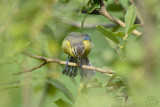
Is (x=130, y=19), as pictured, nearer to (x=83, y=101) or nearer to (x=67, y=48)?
(x=83, y=101)

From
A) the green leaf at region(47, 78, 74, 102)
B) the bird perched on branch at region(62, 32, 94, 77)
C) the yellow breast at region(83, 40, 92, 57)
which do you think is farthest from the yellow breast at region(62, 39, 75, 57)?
the green leaf at region(47, 78, 74, 102)

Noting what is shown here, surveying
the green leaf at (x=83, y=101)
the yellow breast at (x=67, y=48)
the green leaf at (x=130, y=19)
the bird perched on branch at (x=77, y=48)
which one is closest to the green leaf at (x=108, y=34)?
the green leaf at (x=130, y=19)

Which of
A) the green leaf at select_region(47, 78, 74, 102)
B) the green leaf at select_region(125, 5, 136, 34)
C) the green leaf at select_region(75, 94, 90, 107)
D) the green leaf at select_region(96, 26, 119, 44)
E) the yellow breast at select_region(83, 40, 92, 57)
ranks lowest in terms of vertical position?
the yellow breast at select_region(83, 40, 92, 57)

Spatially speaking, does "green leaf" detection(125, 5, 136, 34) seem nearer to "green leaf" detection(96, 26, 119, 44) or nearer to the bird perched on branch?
"green leaf" detection(96, 26, 119, 44)

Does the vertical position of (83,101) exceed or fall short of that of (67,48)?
it exceeds it

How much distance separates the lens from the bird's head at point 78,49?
2.01m

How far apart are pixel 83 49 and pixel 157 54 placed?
5.70ft

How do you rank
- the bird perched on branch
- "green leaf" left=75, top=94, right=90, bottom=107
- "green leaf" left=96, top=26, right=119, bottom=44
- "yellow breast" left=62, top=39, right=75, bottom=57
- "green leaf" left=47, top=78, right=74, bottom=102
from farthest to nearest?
1. "yellow breast" left=62, top=39, right=75, bottom=57
2. the bird perched on branch
3. "green leaf" left=47, top=78, right=74, bottom=102
4. "green leaf" left=96, top=26, right=119, bottom=44
5. "green leaf" left=75, top=94, right=90, bottom=107

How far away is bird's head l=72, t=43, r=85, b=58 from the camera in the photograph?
2011 mm

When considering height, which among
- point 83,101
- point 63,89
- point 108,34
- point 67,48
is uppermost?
point 108,34

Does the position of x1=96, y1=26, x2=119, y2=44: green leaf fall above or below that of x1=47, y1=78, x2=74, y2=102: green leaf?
above

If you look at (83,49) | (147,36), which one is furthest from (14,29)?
(83,49)

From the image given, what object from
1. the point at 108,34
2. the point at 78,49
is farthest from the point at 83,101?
the point at 78,49

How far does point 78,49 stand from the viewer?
2.12 m
